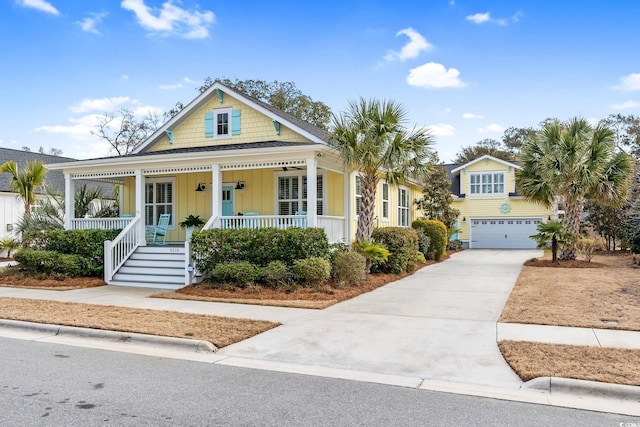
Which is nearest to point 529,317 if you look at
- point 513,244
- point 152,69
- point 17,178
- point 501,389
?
point 501,389

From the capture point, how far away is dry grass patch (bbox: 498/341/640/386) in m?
5.40

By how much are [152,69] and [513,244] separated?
23.8m

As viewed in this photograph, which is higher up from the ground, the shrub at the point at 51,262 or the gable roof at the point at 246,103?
the gable roof at the point at 246,103

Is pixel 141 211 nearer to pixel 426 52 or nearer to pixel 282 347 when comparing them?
pixel 282 347

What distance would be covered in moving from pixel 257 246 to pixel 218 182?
2.82 m

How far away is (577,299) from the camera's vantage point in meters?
10.7

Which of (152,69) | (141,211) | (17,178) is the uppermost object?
(152,69)

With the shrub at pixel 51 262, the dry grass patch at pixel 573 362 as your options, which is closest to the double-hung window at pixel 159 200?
the shrub at pixel 51 262

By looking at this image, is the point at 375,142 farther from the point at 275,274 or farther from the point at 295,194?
the point at 275,274

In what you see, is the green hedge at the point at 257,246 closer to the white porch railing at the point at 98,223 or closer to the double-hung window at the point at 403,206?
the white porch railing at the point at 98,223

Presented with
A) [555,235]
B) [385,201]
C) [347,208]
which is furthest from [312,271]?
[555,235]

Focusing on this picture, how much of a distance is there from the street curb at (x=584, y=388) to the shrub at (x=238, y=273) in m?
7.95

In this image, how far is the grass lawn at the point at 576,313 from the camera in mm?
5672

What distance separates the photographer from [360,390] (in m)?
5.27
